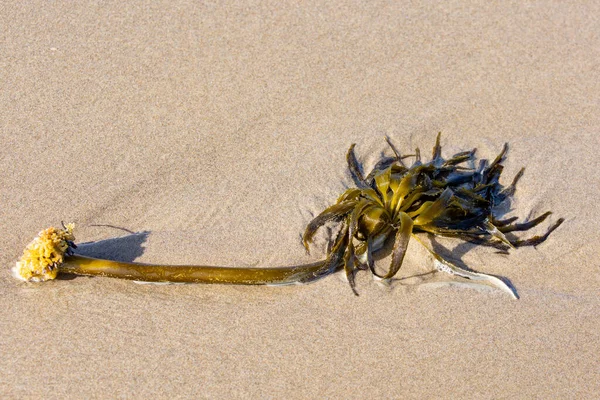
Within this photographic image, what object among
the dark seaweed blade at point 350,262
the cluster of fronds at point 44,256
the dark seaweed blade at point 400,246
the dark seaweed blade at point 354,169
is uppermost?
the dark seaweed blade at point 354,169

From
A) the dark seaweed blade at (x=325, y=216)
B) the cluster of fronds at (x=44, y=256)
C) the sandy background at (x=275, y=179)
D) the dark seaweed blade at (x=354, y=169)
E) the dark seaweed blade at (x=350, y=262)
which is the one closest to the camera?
the sandy background at (x=275, y=179)

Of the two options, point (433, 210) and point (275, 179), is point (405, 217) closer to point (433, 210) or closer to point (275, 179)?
point (433, 210)

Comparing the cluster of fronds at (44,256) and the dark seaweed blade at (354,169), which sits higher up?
the dark seaweed blade at (354,169)

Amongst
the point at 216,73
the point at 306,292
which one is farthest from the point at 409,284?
the point at 216,73

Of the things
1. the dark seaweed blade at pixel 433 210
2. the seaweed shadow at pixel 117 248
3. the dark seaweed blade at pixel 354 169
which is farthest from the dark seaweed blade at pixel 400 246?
the seaweed shadow at pixel 117 248

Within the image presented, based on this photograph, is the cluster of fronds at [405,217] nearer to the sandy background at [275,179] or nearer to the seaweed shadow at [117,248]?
the sandy background at [275,179]

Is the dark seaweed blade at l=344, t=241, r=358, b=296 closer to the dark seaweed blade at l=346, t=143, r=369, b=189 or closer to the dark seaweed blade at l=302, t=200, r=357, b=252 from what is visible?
the dark seaweed blade at l=302, t=200, r=357, b=252

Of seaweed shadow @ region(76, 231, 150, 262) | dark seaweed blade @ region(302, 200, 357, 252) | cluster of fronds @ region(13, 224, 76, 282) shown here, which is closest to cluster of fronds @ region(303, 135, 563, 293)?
dark seaweed blade @ region(302, 200, 357, 252)
